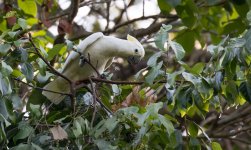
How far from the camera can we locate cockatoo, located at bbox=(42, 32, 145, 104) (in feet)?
6.92

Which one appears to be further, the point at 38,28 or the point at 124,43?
the point at 38,28

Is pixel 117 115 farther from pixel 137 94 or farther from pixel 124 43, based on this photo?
pixel 124 43

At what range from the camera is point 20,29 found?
1832mm

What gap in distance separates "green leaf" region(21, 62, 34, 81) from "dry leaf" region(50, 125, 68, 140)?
21 centimetres

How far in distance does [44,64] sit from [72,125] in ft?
0.69

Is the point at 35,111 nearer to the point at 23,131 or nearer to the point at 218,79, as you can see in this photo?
the point at 23,131

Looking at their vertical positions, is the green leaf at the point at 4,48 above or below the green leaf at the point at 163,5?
above

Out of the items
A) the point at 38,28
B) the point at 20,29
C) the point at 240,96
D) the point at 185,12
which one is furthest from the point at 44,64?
the point at 38,28

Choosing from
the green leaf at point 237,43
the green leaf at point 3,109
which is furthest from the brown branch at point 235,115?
the green leaf at point 3,109

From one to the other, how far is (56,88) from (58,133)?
0.53 metres

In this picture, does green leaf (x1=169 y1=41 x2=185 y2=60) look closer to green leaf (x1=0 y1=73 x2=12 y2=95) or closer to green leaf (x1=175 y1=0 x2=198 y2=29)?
green leaf (x1=0 y1=73 x2=12 y2=95)

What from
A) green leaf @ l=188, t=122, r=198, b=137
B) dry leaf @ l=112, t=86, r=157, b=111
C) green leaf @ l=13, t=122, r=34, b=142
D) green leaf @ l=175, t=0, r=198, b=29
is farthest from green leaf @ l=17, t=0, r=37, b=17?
green leaf @ l=188, t=122, r=198, b=137

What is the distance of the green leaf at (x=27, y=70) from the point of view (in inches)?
67.1

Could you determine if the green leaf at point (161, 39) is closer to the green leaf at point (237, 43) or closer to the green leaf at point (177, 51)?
the green leaf at point (177, 51)
